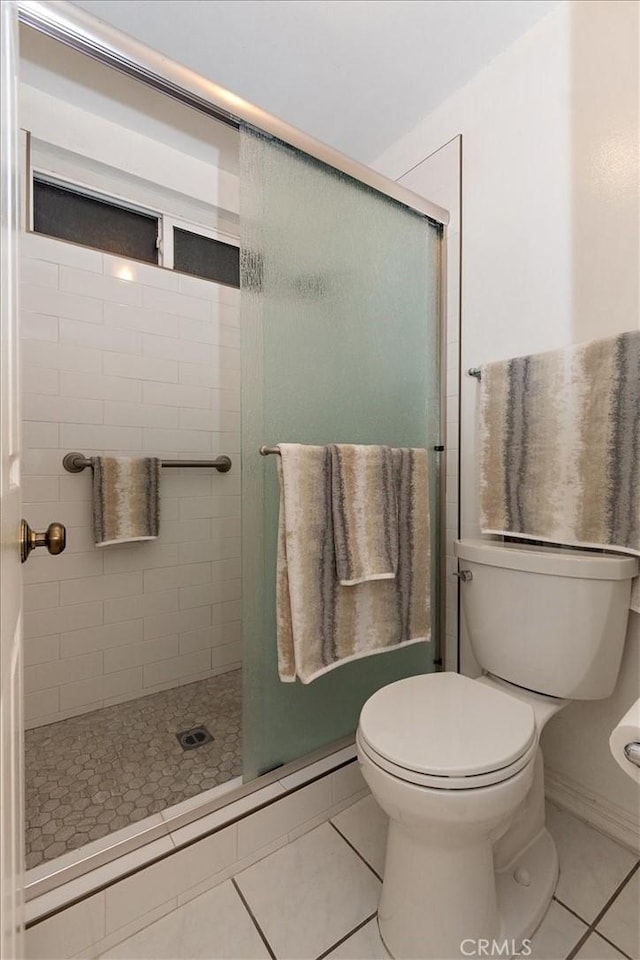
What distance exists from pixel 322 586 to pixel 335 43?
1588mm

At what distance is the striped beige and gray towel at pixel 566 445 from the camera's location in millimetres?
1085

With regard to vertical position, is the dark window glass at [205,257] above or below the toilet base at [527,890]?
above

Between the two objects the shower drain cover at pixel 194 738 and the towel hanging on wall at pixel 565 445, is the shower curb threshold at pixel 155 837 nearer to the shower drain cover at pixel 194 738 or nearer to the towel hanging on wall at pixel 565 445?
the shower drain cover at pixel 194 738

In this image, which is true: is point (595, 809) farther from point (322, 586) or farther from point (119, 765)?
point (119, 765)

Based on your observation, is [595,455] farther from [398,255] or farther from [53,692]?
[53,692]

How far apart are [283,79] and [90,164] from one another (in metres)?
0.77

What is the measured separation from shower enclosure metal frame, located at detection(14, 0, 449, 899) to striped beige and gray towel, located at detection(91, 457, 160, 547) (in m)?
0.98

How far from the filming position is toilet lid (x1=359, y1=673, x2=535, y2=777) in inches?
32.6

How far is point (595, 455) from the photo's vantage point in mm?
1130

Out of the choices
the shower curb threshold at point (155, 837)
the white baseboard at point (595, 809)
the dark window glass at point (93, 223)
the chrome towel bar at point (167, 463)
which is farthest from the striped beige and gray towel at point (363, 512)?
the dark window glass at point (93, 223)

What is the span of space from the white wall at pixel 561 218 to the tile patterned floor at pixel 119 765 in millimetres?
911

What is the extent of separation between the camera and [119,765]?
1394 millimetres

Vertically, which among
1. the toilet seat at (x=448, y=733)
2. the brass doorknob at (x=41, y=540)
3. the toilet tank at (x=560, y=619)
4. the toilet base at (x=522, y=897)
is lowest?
the toilet base at (x=522, y=897)

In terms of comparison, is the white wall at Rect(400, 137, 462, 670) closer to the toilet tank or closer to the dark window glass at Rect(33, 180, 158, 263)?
the toilet tank
